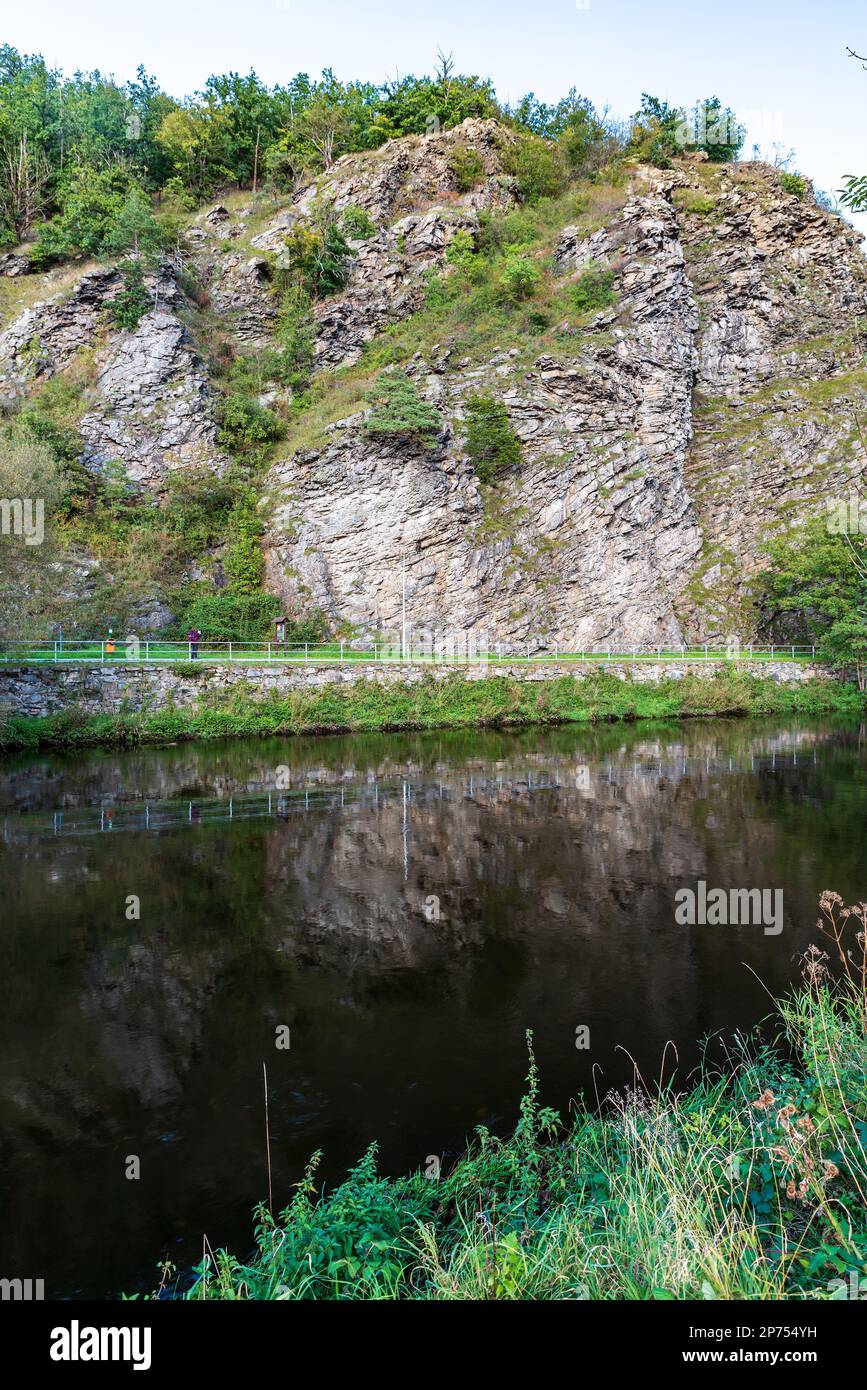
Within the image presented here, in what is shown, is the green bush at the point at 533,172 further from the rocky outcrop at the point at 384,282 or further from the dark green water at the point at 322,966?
the dark green water at the point at 322,966

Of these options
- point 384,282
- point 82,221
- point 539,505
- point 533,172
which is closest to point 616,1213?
point 539,505

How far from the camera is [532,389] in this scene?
4481cm

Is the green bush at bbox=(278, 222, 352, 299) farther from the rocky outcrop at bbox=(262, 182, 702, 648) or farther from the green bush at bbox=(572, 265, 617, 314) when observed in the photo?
the green bush at bbox=(572, 265, 617, 314)

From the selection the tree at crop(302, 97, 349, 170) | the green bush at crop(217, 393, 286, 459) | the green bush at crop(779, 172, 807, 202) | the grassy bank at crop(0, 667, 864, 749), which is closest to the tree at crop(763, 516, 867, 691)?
the grassy bank at crop(0, 667, 864, 749)

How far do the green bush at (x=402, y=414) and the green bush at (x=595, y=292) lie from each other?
14.7 metres

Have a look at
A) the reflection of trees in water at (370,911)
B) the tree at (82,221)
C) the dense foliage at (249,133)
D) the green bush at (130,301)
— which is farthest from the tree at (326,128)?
the reflection of trees in water at (370,911)

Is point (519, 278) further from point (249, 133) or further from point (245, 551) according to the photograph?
point (249, 133)

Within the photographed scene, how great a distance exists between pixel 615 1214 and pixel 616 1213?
4 cm

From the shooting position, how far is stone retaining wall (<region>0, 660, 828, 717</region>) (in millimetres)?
27781

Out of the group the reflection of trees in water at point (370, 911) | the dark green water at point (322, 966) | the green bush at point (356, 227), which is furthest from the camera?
the green bush at point (356, 227)

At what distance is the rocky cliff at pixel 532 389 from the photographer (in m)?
42.2

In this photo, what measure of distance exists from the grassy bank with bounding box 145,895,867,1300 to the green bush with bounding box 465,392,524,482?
41006mm

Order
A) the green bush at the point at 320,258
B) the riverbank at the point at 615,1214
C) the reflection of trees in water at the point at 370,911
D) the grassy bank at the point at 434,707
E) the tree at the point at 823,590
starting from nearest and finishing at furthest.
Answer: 1. the riverbank at the point at 615,1214
2. the reflection of trees in water at the point at 370,911
3. the grassy bank at the point at 434,707
4. the tree at the point at 823,590
5. the green bush at the point at 320,258
